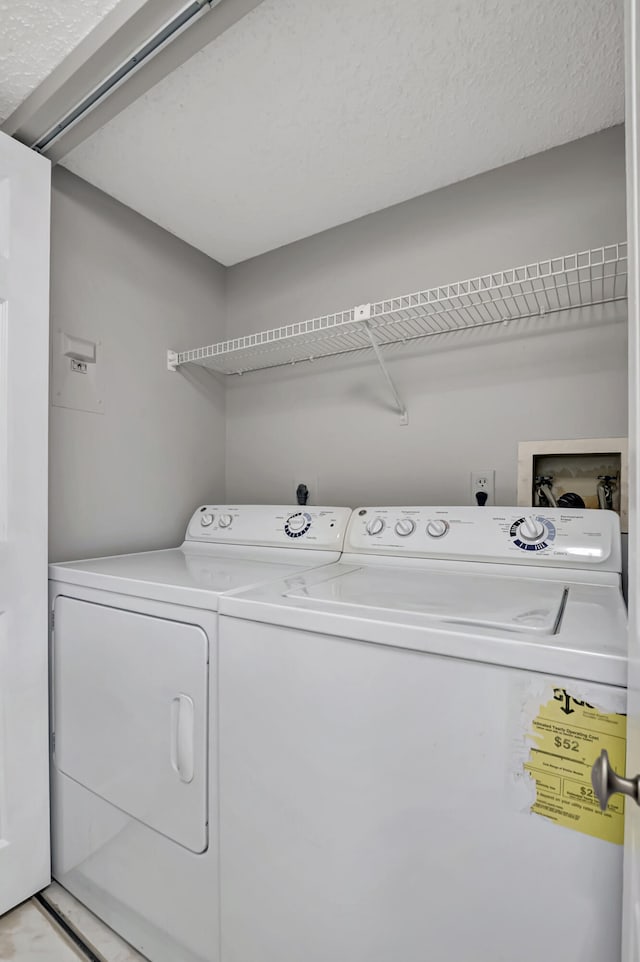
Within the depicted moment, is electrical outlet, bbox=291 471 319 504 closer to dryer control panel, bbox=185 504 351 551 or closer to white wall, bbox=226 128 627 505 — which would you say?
white wall, bbox=226 128 627 505

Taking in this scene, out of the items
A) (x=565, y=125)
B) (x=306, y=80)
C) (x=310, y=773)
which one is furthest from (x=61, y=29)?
(x=310, y=773)

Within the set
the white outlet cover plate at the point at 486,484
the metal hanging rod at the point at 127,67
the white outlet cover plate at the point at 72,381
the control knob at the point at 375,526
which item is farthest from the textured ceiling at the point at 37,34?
the white outlet cover plate at the point at 486,484

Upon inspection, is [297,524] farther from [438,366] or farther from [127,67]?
[127,67]

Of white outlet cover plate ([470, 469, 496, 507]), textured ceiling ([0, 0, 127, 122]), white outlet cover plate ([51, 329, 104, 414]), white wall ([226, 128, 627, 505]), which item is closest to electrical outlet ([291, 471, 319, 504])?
white wall ([226, 128, 627, 505])

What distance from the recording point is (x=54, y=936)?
1.28 meters

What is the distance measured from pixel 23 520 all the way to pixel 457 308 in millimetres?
1521

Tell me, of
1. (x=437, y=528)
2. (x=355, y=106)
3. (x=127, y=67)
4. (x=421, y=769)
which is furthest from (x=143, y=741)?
(x=355, y=106)

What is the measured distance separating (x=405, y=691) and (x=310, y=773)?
285 millimetres

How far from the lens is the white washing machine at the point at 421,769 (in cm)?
69

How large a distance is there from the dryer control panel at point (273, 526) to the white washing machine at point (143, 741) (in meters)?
0.06

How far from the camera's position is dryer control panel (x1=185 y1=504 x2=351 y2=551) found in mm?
1646

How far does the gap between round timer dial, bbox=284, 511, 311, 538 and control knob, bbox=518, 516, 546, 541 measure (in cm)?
71

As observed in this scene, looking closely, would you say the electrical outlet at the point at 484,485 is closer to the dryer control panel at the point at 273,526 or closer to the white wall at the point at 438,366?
the white wall at the point at 438,366

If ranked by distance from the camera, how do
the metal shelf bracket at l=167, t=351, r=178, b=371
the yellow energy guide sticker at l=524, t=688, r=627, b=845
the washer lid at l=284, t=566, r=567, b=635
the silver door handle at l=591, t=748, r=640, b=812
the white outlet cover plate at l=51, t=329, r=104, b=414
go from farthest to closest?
the metal shelf bracket at l=167, t=351, r=178, b=371 → the white outlet cover plate at l=51, t=329, r=104, b=414 → the washer lid at l=284, t=566, r=567, b=635 → the yellow energy guide sticker at l=524, t=688, r=627, b=845 → the silver door handle at l=591, t=748, r=640, b=812
